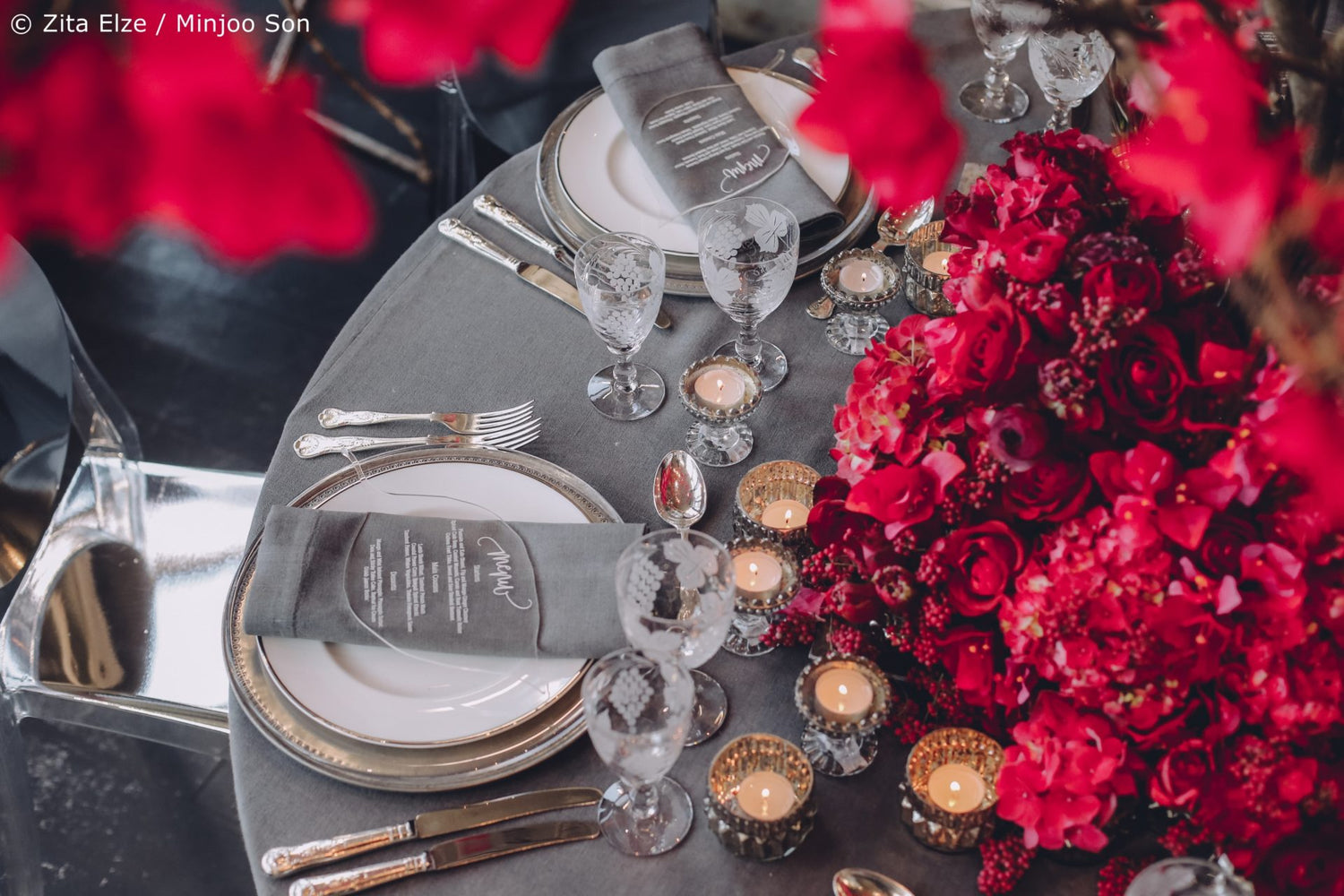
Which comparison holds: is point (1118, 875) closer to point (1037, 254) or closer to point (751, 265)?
point (1037, 254)

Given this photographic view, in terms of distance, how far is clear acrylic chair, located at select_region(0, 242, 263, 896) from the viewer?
53.3 inches

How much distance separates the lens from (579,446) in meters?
1.16

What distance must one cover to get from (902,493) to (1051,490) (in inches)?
4.3

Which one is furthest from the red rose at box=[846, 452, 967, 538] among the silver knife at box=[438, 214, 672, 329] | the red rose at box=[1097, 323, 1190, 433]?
the silver knife at box=[438, 214, 672, 329]

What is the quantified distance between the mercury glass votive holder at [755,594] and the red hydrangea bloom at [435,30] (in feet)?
1.90

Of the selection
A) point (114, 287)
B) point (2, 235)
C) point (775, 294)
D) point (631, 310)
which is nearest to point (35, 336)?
point (631, 310)

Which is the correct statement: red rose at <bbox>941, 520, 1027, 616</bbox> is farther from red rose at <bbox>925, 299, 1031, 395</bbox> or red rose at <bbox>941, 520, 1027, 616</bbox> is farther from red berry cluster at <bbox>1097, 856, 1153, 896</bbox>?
red berry cluster at <bbox>1097, 856, 1153, 896</bbox>

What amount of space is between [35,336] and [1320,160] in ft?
4.52

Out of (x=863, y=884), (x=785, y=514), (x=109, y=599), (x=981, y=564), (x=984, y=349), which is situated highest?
(x=984, y=349)

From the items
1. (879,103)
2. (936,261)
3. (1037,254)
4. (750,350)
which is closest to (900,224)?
(936,261)

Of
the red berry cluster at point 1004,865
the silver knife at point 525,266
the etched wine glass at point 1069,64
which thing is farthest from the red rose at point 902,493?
the etched wine glass at point 1069,64

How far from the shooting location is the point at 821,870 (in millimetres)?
871

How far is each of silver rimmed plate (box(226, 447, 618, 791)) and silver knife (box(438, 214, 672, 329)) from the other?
0.45 meters

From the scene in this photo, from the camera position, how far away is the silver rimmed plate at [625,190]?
1.30m
